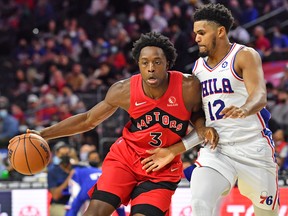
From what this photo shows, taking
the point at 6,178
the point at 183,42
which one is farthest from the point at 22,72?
the point at 6,178

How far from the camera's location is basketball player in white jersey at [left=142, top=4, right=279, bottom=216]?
542cm

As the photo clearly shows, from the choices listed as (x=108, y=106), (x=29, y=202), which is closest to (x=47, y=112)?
(x=29, y=202)

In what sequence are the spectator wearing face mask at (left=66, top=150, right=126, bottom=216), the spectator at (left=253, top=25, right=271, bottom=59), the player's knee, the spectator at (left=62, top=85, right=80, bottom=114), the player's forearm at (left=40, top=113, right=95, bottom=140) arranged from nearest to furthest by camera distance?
the player's knee, the player's forearm at (left=40, top=113, right=95, bottom=140), the spectator wearing face mask at (left=66, top=150, right=126, bottom=216), the spectator at (left=62, top=85, right=80, bottom=114), the spectator at (left=253, top=25, right=271, bottom=59)

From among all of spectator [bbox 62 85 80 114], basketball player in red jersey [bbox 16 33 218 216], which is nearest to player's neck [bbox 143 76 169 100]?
basketball player in red jersey [bbox 16 33 218 216]

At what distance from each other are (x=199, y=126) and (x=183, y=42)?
8.07 meters

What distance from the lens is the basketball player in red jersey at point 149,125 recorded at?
17.9 ft

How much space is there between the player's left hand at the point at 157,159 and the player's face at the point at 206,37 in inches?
32.0

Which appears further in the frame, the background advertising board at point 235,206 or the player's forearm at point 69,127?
the background advertising board at point 235,206

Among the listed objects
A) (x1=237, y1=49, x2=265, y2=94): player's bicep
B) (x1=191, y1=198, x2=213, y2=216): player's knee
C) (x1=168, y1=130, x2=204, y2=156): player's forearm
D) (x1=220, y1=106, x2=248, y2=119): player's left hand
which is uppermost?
(x1=237, y1=49, x2=265, y2=94): player's bicep

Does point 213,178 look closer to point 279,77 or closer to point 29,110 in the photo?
point 279,77

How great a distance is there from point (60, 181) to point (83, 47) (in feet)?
24.4

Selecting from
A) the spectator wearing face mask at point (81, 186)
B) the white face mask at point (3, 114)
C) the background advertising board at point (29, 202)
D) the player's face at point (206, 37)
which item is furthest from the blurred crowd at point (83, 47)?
the player's face at point (206, 37)

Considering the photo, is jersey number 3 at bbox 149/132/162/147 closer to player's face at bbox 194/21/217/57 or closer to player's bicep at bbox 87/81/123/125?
player's bicep at bbox 87/81/123/125

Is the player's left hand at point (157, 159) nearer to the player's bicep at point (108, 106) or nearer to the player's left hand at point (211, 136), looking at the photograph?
the player's left hand at point (211, 136)
